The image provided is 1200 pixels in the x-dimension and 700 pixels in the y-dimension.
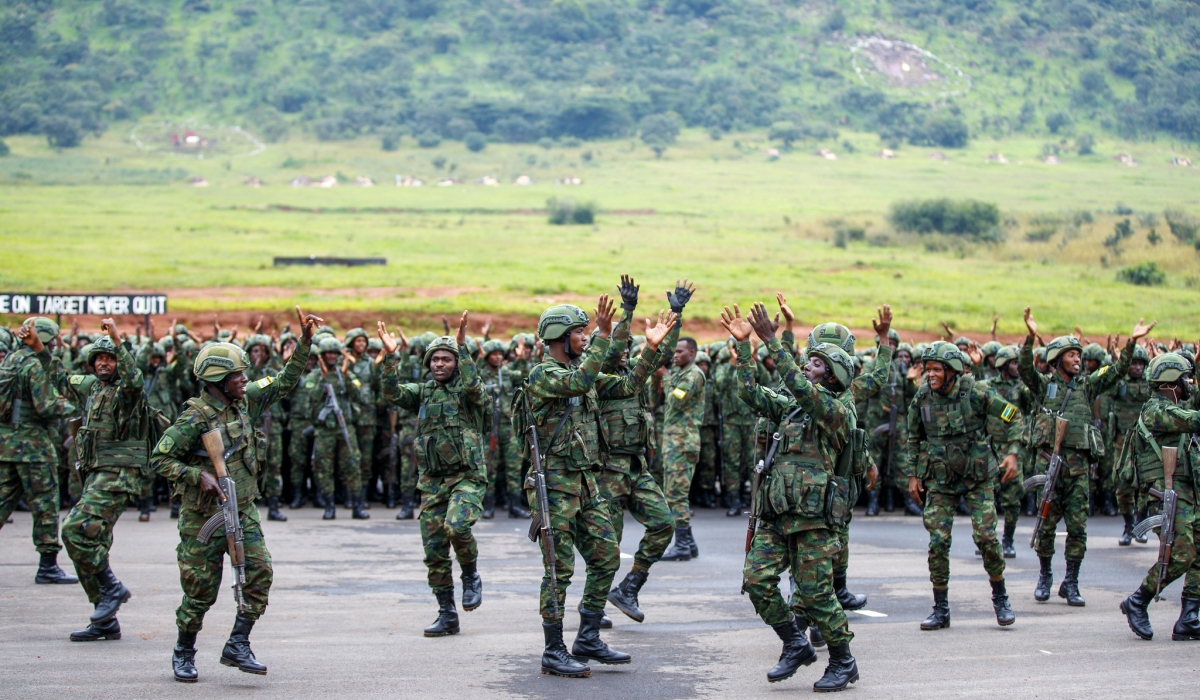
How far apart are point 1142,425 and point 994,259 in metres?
41.6

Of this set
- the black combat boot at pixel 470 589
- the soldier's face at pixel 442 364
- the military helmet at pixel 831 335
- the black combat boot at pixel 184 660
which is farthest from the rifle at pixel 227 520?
the military helmet at pixel 831 335

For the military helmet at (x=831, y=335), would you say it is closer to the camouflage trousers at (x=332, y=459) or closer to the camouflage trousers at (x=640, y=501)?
the camouflage trousers at (x=640, y=501)

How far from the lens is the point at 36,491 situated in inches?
409

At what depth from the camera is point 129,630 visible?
9.32 meters

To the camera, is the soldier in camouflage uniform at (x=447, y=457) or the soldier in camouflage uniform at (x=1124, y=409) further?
the soldier in camouflage uniform at (x=1124, y=409)

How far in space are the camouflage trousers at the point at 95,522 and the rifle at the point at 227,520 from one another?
5.14 ft

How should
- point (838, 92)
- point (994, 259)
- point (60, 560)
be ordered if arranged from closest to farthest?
point (60, 560)
point (994, 259)
point (838, 92)

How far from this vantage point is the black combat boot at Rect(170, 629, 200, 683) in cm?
786

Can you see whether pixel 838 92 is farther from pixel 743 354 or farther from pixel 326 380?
pixel 743 354

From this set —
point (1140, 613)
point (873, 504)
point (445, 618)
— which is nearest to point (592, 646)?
point (445, 618)

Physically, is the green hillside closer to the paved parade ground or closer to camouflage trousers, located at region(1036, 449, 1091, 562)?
camouflage trousers, located at region(1036, 449, 1091, 562)

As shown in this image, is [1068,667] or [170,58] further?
[170,58]

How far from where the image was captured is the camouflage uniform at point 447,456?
30.7 feet

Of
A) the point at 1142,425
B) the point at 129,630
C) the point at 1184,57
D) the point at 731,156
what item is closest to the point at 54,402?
the point at 129,630
